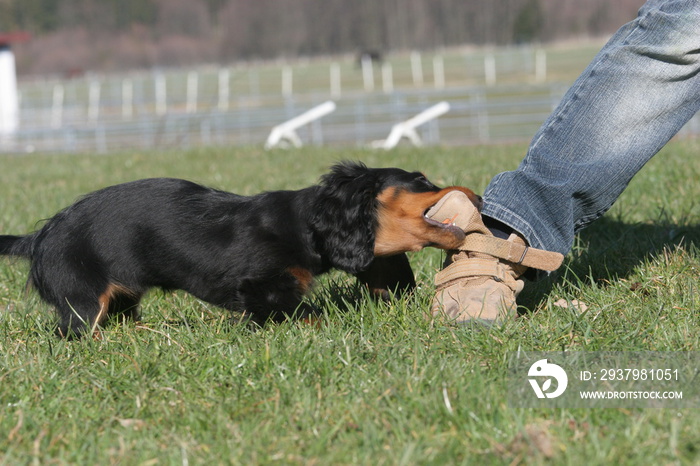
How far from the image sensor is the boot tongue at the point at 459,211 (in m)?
3.07

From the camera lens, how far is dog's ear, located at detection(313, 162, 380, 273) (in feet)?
10.2

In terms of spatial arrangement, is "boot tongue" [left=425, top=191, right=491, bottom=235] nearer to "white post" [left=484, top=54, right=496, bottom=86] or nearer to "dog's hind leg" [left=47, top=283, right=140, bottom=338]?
"dog's hind leg" [left=47, top=283, right=140, bottom=338]

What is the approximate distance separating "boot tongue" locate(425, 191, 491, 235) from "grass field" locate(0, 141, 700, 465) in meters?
0.37

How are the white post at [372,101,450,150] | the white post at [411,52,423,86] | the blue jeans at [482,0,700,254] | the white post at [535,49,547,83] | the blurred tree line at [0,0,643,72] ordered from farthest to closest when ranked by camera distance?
1. the blurred tree line at [0,0,643,72]
2. the white post at [411,52,423,86]
3. the white post at [535,49,547,83]
4. the white post at [372,101,450,150]
5. the blue jeans at [482,0,700,254]

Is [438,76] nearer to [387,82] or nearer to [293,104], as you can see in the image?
[387,82]

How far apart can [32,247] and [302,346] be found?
164 centimetres

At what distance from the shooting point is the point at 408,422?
2.12 meters

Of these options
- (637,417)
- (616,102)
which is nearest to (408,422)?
(637,417)

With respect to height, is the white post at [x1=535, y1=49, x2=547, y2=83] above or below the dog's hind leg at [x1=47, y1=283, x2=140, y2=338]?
below

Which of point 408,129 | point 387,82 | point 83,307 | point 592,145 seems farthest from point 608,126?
point 387,82

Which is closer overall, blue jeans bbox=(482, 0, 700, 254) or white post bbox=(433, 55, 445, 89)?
blue jeans bbox=(482, 0, 700, 254)

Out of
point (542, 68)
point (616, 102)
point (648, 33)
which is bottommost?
point (542, 68)

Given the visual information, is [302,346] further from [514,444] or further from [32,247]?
[32,247]

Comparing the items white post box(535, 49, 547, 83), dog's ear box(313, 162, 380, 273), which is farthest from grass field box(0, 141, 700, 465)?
white post box(535, 49, 547, 83)
